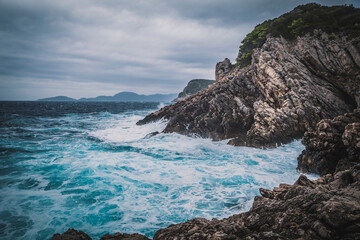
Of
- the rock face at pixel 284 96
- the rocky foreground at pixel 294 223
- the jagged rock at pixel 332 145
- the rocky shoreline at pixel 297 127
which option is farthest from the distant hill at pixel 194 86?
the rocky foreground at pixel 294 223

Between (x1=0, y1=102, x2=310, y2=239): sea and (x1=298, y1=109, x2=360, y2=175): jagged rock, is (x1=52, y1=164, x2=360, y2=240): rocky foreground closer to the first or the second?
(x1=0, y1=102, x2=310, y2=239): sea

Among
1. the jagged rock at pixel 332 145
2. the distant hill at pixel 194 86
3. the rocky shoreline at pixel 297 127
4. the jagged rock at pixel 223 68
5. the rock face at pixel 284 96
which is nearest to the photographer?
the rocky shoreline at pixel 297 127

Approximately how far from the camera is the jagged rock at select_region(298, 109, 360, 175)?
30.7 ft

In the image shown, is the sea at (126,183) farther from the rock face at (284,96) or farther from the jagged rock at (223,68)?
the jagged rock at (223,68)

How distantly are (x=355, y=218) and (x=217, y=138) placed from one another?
717 inches

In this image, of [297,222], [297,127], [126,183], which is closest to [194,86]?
[297,127]

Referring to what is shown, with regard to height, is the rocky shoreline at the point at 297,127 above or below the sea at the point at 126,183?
above

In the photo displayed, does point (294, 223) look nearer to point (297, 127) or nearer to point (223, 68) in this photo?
point (297, 127)

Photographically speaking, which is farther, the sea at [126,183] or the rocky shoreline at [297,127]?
the sea at [126,183]

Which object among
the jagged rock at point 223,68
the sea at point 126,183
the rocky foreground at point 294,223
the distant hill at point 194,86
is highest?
the distant hill at point 194,86

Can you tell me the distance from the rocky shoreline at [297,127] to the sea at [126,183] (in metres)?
2.27

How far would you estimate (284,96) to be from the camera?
18.6 meters

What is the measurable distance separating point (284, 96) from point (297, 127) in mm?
3458

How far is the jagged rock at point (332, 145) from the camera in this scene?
934cm
